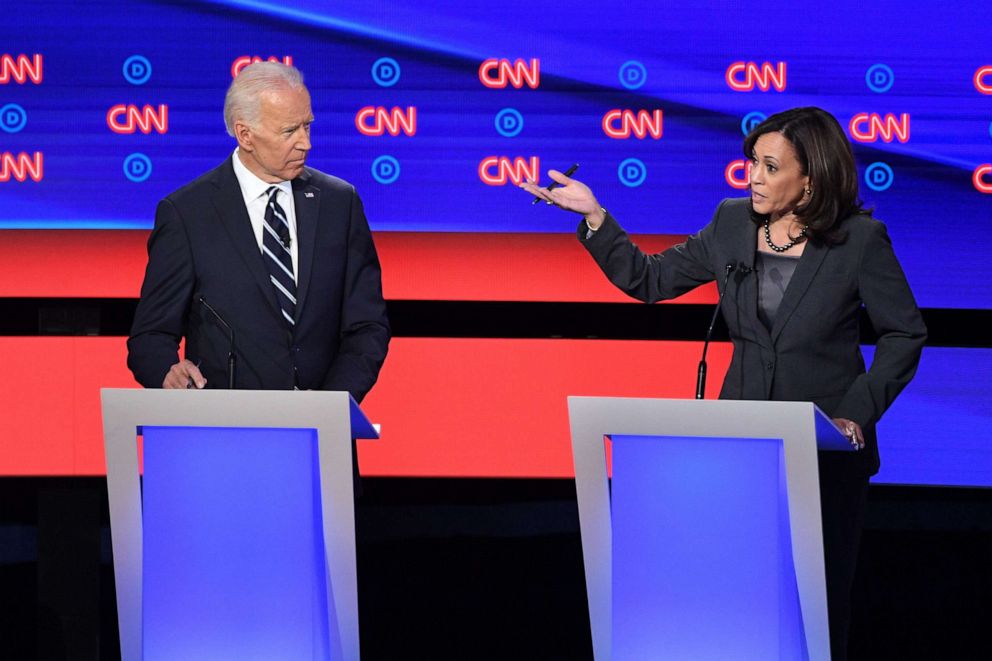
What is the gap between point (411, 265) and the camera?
4.39 m

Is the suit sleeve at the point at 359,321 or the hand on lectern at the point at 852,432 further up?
the suit sleeve at the point at 359,321

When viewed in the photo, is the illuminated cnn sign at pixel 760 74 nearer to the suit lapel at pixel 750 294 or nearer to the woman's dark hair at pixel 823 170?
the woman's dark hair at pixel 823 170

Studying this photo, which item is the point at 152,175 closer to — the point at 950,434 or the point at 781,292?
the point at 781,292

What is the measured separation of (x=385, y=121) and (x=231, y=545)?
2246 millimetres

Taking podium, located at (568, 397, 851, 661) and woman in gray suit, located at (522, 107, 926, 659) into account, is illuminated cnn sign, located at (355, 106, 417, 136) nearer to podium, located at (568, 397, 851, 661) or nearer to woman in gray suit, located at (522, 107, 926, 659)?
woman in gray suit, located at (522, 107, 926, 659)

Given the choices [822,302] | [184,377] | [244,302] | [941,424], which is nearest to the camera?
[184,377]

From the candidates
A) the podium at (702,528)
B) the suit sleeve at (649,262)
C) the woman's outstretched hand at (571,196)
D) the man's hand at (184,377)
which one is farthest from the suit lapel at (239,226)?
the podium at (702,528)

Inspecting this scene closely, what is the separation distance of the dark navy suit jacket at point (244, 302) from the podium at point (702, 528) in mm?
793

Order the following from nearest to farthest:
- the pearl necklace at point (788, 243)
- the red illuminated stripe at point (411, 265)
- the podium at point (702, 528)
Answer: the podium at point (702, 528) < the pearl necklace at point (788, 243) < the red illuminated stripe at point (411, 265)

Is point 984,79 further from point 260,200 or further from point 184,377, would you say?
point 184,377

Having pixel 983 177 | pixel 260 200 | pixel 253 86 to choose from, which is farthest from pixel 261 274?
pixel 983 177

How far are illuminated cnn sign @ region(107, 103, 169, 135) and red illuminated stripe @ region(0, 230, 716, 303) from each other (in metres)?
0.35

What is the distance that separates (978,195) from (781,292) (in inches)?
70.4

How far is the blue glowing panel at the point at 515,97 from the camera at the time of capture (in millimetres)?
4234
